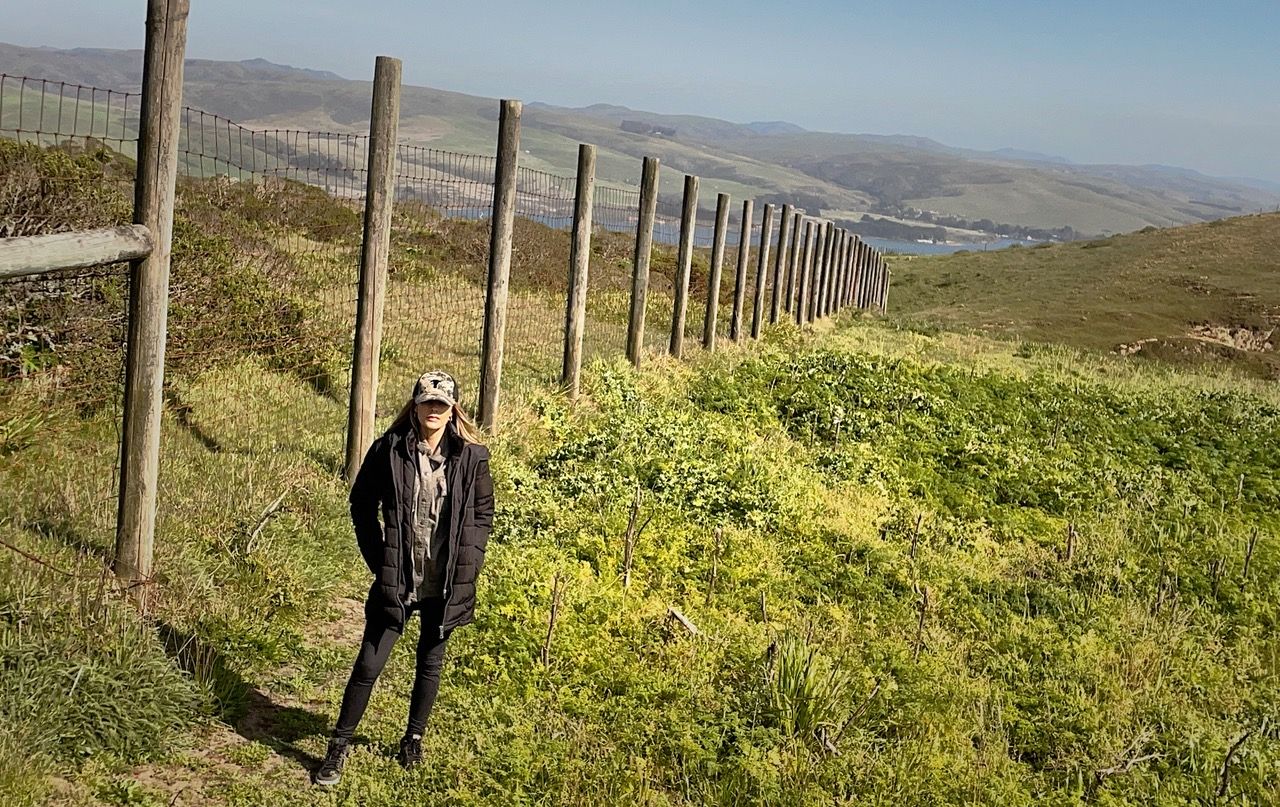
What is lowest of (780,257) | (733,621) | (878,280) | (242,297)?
(733,621)

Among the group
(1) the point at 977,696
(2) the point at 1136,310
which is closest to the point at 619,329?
(1) the point at 977,696

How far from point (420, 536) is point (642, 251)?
330 inches

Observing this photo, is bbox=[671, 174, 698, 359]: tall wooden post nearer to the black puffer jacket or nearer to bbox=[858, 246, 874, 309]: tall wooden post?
the black puffer jacket

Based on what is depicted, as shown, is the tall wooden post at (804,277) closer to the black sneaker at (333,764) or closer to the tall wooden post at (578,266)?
the tall wooden post at (578,266)

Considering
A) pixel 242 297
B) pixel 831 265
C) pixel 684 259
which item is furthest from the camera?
pixel 831 265

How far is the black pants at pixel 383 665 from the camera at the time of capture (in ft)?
14.0

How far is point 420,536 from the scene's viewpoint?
4332mm

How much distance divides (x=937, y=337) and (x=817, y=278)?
3065 millimetres

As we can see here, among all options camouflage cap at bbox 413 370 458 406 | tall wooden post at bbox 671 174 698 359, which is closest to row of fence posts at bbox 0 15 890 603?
camouflage cap at bbox 413 370 458 406

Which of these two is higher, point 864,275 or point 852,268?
point 852,268

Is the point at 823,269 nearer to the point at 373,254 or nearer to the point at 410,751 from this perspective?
the point at 373,254

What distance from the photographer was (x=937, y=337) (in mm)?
23734

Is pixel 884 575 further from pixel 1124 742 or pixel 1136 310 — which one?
pixel 1136 310

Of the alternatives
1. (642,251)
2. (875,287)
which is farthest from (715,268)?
(875,287)
